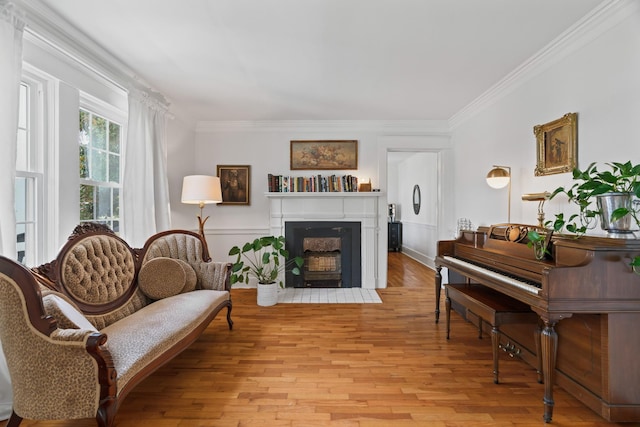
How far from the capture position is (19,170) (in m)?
2.13

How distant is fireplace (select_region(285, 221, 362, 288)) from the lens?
4.40 m

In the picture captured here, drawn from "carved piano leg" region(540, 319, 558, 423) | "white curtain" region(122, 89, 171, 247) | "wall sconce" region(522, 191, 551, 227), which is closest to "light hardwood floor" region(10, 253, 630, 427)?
"carved piano leg" region(540, 319, 558, 423)

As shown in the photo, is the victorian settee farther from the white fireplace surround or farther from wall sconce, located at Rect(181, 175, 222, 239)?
the white fireplace surround

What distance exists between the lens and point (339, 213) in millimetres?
4402

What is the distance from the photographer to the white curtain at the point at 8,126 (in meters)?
1.72

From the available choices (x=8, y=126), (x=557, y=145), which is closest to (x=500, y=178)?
(x=557, y=145)

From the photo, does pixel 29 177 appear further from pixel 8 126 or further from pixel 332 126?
pixel 332 126

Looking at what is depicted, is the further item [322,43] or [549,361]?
[322,43]

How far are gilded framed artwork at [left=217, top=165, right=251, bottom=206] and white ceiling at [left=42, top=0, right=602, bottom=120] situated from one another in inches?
44.1

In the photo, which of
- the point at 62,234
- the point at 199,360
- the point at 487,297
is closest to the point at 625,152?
the point at 487,297

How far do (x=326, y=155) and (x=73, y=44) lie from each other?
301 cm

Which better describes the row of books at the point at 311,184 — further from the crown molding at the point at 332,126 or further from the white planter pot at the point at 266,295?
the white planter pot at the point at 266,295

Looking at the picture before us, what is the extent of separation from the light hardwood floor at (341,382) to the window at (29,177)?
1179mm

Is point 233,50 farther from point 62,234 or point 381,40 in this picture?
point 62,234
